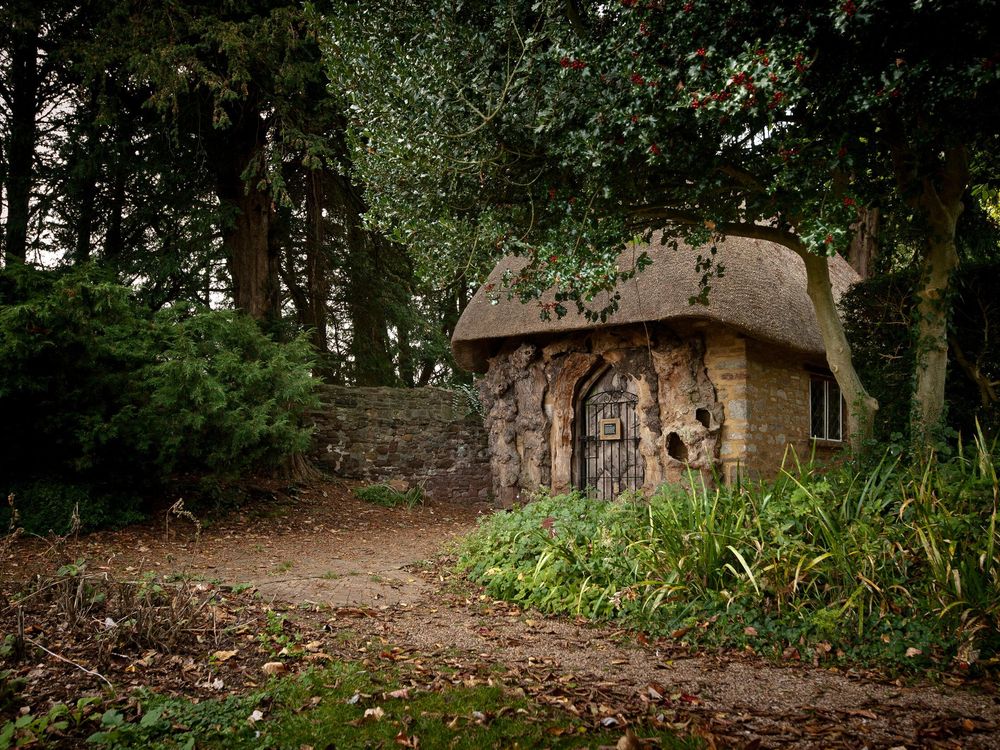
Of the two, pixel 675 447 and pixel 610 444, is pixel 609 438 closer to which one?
pixel 610 444

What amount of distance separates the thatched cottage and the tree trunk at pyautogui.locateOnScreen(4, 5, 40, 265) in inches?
252

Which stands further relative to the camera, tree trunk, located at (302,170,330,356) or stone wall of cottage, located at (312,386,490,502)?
stone wall of cottage, located at (312,386,490,502)

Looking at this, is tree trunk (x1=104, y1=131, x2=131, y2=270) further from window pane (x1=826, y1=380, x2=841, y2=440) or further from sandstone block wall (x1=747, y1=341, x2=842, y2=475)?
window pane (x1=826, y1=380, x2=841, y2=440)

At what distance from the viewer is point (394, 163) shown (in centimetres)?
614

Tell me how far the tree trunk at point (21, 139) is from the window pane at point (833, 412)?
11.8 metres

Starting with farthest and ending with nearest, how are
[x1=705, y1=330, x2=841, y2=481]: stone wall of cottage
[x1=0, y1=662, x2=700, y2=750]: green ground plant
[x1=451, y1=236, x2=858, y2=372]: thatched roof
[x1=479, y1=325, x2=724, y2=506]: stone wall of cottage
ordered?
[x1=479, y1=325, x2=724, y2=506]: stone wall of cottage
[x1=705, y1=330, x2=841, y2=481]: stone wall of cottage
[x1=451, y1=236, x2=858, y2=372]: thatched roof
[x1=0, y1=662, x2=700, y2=750]: green ground plant

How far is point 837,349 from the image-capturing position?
19.9 feet

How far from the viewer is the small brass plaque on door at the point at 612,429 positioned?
1050 cm

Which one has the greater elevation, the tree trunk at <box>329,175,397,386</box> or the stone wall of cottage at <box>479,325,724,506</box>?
the tree trunk at <box>329,175,397,386</box>

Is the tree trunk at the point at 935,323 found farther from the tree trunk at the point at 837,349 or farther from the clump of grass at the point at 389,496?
the clump of grass at the point at 389,496

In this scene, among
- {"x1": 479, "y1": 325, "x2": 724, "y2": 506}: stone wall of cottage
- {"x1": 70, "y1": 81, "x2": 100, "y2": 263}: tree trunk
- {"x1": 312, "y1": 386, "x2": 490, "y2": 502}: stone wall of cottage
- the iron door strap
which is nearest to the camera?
{"x1": 479, "y1": 325, "x2": 724, "y2": 506}: stone wall of cottage

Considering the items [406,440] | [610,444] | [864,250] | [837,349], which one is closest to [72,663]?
[837,349]

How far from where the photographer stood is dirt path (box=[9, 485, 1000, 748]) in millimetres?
3074

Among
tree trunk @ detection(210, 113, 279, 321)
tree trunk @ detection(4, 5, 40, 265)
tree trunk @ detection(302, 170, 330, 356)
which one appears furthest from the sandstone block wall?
tree trunk @ detection(4, 5, 40, 265)
